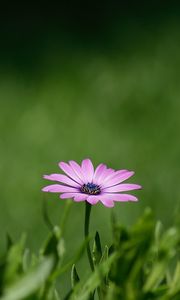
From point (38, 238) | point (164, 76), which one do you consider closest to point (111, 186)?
point (38, 238)

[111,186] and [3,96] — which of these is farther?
[3,96]

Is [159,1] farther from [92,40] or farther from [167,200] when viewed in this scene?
[167,200]

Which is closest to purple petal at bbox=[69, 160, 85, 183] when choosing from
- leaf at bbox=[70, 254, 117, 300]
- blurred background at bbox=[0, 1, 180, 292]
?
leaf at bbox=[70, 254, 117, 300]

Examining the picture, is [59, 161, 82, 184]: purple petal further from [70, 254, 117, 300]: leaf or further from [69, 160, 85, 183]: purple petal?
[70, 254, 117, 300]: leaf

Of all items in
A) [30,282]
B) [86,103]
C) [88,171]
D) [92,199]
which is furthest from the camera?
[86,103]

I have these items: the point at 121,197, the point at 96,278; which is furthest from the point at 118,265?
the point at 121,197

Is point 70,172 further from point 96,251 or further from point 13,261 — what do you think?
point 13,261
